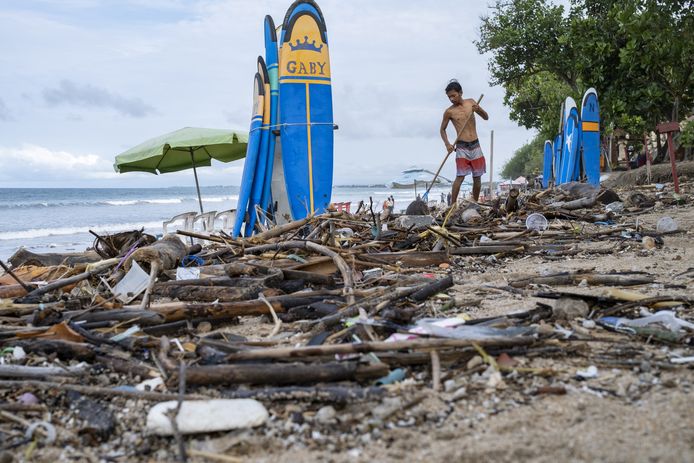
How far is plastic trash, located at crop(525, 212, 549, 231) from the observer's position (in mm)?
7289

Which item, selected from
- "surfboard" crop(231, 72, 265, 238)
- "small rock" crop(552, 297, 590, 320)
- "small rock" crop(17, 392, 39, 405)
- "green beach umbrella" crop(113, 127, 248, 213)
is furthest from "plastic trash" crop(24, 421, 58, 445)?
"green beach umbrella" crop(113, 127, 248, 213)

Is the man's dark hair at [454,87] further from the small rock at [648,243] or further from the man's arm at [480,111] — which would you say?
the small rock at [648,243]

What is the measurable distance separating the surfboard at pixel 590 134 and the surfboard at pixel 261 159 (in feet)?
27.0

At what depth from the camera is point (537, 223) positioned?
291 inches

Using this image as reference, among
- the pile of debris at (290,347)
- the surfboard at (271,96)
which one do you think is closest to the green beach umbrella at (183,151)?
the surfboard at (271,96)

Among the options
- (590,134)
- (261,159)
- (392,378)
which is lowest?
(392,378)

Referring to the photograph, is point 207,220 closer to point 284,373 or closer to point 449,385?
point 284,373

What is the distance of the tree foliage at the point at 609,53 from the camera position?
7602mm

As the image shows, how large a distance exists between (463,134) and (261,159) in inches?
132

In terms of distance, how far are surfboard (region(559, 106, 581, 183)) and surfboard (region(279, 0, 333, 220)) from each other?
753cm

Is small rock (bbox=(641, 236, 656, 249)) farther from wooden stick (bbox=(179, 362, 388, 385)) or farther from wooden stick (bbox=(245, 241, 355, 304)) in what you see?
wooden stick (bbox=(179, 362, 388, 385))

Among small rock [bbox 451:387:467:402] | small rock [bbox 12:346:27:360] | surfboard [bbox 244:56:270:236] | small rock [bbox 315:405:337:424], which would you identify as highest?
surfboard [bbox 244:56:270:236]

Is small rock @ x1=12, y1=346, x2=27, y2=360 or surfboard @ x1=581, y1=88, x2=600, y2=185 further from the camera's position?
surfboard @ x1=581, y1=88, x2=600, y2=185

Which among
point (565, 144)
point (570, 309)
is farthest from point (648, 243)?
point (565, 144)
